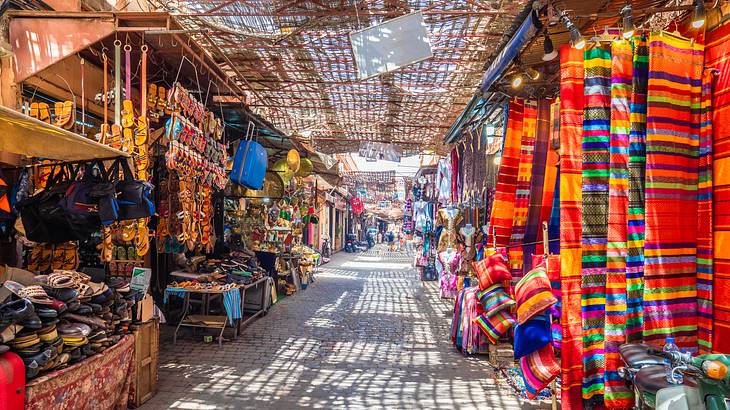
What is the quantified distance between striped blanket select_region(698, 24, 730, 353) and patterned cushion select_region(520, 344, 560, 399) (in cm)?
102

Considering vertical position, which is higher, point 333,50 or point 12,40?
point 333,50

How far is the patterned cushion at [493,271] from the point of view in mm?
3785

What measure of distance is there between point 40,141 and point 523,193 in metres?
4.08

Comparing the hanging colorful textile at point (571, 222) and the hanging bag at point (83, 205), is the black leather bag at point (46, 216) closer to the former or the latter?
the hanging bag at point (83, 205)

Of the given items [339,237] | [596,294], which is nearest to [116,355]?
[596,294]

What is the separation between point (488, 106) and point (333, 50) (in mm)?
2635

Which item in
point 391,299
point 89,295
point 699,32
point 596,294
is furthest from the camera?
point 391,299

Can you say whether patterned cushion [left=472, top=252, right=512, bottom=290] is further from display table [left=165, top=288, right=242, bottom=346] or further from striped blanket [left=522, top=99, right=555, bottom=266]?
display table [left=165, top=288, right=242, bottom=346]

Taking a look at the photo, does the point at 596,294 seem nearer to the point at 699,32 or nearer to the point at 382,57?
the point at 699,32

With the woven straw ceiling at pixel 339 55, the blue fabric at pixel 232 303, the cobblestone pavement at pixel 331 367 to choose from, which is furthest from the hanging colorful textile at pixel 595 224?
the blue fabric at pixel 232 303

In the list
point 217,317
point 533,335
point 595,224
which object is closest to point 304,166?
point 217,317

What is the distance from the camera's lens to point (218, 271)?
7.62 metres

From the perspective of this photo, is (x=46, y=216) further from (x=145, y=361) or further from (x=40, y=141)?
(x=145, y=361)

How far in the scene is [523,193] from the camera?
383 centimetres
